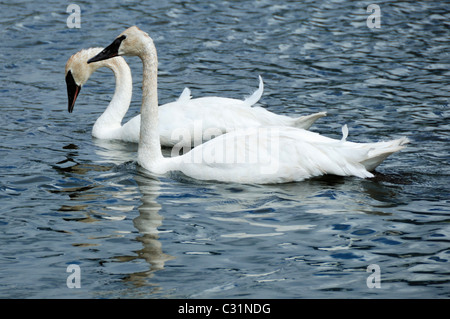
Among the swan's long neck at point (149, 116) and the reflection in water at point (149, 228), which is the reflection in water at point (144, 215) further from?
the swan's long neck at point (149, 116)

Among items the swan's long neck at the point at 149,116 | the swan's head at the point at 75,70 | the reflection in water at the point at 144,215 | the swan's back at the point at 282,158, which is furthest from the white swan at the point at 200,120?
the swan's back at the point at 282,158

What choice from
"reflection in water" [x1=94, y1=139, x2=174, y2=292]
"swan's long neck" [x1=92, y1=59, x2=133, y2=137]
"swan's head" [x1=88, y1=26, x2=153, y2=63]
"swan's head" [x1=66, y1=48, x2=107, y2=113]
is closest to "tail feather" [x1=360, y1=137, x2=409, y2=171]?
"reflection in water" [x1=94, y1=139, x2=174, y2=292]

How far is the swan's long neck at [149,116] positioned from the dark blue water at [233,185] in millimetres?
268

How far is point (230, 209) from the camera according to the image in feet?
27.5

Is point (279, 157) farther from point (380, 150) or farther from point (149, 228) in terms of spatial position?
point (149, 228)

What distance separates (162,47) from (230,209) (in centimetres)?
761

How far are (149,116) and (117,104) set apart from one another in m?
2.39

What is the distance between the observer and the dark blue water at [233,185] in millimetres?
6871

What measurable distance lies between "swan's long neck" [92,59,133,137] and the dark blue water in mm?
286

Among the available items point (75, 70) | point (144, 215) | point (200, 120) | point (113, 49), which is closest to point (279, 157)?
point (144, 215)

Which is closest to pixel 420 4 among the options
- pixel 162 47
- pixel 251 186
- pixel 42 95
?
pixel 162 47

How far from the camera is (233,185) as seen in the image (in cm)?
909

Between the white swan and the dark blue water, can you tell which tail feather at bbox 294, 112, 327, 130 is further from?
the dark blue water
